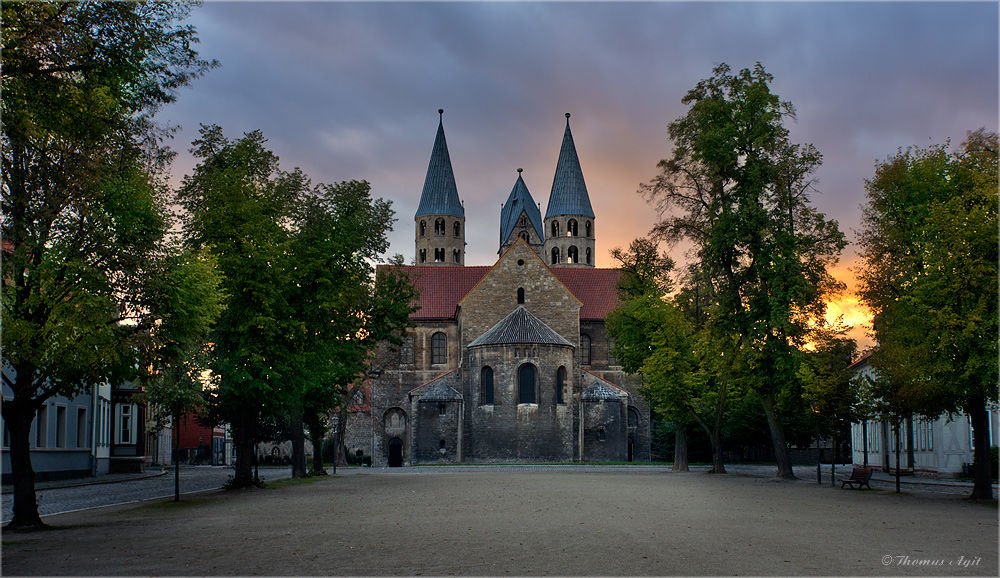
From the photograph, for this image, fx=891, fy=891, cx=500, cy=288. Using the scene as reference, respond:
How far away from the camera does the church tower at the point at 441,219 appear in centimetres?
9362

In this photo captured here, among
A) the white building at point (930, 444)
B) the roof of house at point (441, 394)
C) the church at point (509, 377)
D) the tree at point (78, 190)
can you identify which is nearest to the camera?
the tree at point (78, 190)

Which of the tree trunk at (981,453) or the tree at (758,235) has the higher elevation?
the tree at (758,235)

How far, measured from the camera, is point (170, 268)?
16.1 metres

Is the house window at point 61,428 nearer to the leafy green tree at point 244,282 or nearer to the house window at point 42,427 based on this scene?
the house window at point 42,427

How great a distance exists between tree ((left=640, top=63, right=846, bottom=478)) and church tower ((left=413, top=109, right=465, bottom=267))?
59.8 metres

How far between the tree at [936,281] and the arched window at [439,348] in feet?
145

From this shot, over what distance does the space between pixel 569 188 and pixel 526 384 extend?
39.3 metres

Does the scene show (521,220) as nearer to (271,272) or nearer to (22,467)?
(271,272)

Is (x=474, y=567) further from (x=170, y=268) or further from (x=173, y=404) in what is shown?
(x=173, y=404)

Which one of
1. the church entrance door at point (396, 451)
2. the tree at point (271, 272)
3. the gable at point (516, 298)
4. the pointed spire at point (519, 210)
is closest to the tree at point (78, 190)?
the tree at point (271, 272)

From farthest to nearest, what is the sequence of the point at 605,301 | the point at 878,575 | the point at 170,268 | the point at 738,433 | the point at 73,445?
the point at 605,301, the point at 738,433, the point at 73,445, the point at 170,268, the point at 878,575

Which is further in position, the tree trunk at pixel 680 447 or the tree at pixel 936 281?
the tree trunk at pixel 680 447

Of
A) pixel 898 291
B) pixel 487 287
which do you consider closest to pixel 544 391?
pixel 487 287

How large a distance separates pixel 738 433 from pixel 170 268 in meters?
52.9
